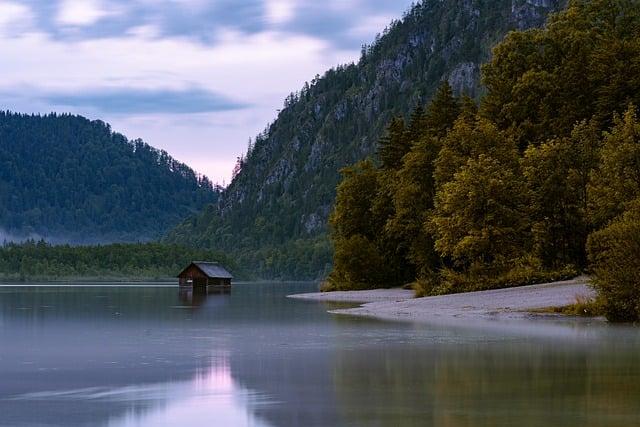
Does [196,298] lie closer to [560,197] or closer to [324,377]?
[560,197]

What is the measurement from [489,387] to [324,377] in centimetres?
411

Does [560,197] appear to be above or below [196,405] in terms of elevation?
above

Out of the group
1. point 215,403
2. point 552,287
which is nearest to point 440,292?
point 552,287

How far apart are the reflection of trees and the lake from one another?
0.04 metres

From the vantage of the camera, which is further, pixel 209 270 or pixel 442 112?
pixel 209 270

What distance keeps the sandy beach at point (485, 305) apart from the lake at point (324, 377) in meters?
10.1

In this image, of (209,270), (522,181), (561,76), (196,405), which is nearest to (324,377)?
(196,405)

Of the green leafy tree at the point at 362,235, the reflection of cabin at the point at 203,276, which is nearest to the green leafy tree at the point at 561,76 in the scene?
the green leafy tree at the point at 362,235

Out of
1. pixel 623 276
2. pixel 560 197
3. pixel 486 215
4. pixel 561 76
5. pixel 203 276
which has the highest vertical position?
pixel 561 76

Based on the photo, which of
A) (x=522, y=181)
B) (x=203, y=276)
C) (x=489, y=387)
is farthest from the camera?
(x=203, y=276)

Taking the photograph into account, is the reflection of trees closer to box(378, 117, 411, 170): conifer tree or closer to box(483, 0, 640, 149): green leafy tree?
box(483, 0, 640, 149): green leafy tree

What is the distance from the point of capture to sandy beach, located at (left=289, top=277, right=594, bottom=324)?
54.3 meters

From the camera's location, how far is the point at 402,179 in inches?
3659

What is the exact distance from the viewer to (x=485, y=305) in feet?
197
